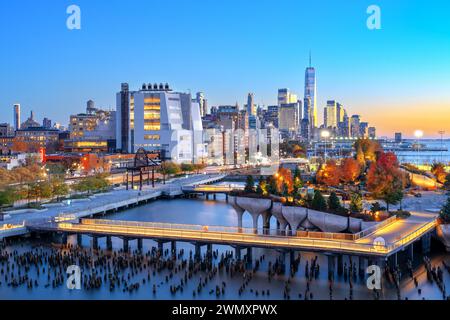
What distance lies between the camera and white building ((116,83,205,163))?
415ft

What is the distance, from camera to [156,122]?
12706 centimetres

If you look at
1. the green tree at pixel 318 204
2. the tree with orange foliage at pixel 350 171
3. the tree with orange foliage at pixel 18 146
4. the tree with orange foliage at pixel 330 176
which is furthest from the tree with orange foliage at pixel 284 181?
the tree with orange foliage at pixel 18 146

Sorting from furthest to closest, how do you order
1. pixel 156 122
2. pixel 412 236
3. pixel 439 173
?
pixel 156 122
pixel 439 173
pixel 412 236

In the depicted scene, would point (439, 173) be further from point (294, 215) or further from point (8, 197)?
point (8, 197)

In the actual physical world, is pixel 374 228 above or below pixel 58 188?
below

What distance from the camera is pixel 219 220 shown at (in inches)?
2347

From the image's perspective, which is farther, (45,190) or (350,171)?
(350,171)

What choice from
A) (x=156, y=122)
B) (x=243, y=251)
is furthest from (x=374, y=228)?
(x=156, y=122)

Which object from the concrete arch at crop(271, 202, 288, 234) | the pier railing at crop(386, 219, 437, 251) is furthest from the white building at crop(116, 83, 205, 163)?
the pier railing at crop(386, 219, 437, 251)

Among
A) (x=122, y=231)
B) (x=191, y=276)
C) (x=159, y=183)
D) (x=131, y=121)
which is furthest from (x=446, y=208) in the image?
(x=131, y=121)

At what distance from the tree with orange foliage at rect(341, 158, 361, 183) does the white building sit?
5297cm

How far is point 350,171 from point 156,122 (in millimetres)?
57341

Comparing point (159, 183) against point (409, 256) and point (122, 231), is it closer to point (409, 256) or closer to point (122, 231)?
point (122, 231)

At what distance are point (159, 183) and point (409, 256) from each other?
198 ft
